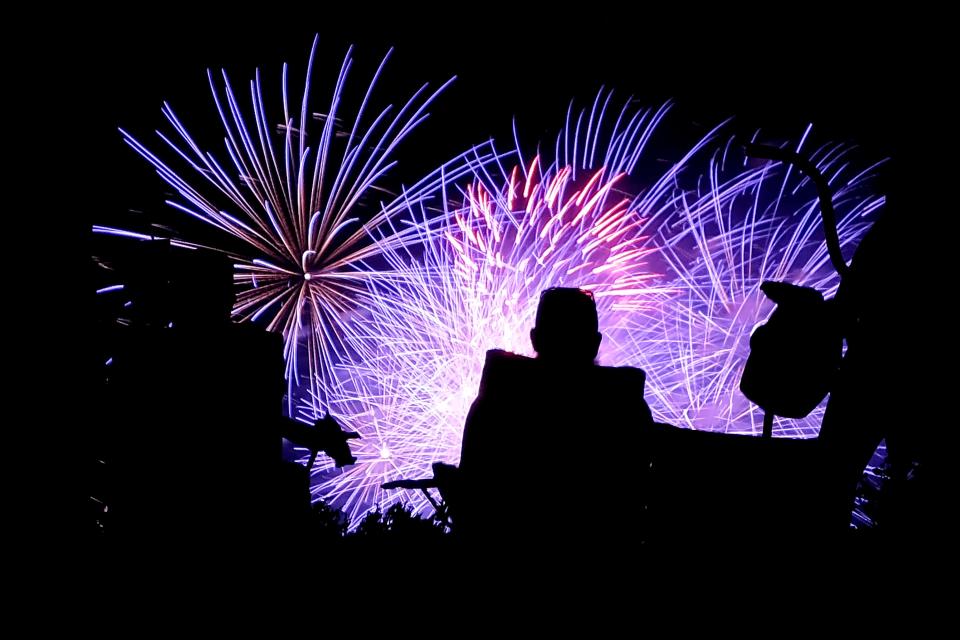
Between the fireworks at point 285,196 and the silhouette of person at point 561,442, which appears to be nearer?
the silhouette of person at point 561,442

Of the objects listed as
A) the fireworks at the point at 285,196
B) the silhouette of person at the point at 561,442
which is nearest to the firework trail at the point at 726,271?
the fireworks at the point at 285,196

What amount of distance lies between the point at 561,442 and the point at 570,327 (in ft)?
1.40

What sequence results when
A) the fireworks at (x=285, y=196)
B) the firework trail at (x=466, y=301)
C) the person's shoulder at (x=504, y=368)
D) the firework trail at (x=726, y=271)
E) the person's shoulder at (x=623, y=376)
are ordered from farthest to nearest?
the firework trail at (x=726, y=271) < the firework trail at (x=466, y=301) < the fireworks at (x=285, y=196) < the person's shoulder at (x=504, y=368) < the person's shoulder at (x=623, y=376)

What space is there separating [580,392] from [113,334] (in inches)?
86.9

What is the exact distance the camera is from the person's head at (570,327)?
221 centimetres

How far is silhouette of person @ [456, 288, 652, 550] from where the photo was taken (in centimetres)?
217

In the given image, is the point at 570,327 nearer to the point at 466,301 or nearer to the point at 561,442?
the point at 561,442

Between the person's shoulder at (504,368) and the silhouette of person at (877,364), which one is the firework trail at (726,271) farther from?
the person's shoulder at (504,368)

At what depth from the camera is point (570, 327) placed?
2211mm

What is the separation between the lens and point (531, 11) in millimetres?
4883

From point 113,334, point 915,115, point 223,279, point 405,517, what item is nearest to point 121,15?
point 113,334

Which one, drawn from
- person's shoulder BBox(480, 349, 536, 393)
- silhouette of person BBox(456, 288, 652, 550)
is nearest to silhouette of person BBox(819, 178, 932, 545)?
silhouette of person BBox(456, 288, 652, 550)

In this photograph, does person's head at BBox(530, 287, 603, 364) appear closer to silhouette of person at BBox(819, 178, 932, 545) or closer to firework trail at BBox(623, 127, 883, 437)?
silhouette of person at BBox(819, 178, 932, 545)

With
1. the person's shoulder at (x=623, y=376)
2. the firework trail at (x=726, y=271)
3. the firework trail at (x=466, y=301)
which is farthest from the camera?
the firework trail at (x=726, y=271)
